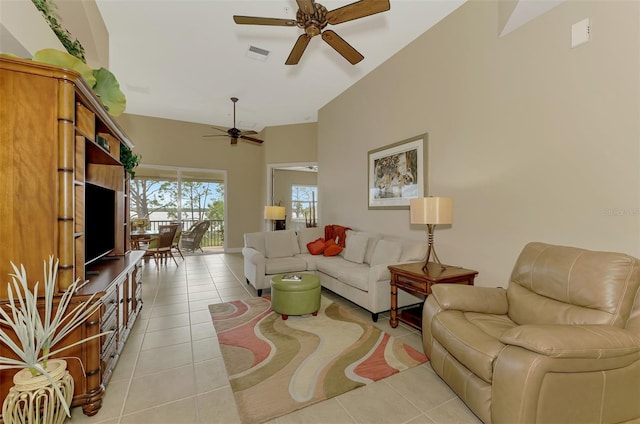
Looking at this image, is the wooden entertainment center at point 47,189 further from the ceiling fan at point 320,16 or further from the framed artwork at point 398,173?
the framed artwork at point 398,173

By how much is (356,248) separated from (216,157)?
5372 mm

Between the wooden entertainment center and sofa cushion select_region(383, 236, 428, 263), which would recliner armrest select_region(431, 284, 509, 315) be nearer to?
sofa cushion select_region(383, 236, 428, 263)

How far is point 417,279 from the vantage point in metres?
2.65

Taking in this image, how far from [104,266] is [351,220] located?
3575mm

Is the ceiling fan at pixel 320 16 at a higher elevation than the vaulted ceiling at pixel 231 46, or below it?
below

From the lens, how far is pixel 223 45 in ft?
12.4

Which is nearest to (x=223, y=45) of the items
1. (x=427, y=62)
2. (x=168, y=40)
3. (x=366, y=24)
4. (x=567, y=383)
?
(x=168, y=40)

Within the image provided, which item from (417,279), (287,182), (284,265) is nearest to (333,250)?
(284,265)

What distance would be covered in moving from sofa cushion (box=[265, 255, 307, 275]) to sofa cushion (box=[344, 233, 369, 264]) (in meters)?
0.68

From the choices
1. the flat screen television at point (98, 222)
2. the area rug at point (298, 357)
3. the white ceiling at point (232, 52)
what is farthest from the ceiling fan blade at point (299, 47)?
the area rug at point (298, 357)

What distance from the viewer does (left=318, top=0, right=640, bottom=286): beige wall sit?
6.29ft

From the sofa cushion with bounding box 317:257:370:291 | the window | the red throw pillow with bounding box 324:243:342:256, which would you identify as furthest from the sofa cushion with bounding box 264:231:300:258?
the window

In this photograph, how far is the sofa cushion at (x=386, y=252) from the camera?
11.1 ft

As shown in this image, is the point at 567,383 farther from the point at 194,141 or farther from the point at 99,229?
the point at 194,141
